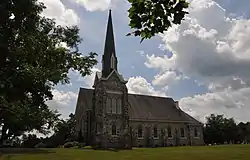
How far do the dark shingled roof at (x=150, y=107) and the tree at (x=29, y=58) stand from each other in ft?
139

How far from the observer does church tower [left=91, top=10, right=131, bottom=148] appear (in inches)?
1977

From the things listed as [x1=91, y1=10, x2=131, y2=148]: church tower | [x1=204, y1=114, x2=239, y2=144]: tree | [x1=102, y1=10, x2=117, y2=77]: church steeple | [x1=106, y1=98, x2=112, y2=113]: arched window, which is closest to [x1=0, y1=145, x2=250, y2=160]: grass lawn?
[x1=91, y1=10, x2=131, y2=148]: church tower

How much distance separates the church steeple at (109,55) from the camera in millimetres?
53469

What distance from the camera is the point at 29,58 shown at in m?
10.4

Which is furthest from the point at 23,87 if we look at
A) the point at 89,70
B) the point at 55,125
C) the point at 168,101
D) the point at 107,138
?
the point at 168,101

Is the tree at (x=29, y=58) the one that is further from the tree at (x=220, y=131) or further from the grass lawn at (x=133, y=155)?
the tree at (x=220, y=131)

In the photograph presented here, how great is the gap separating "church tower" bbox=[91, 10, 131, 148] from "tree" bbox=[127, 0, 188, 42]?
45.1m

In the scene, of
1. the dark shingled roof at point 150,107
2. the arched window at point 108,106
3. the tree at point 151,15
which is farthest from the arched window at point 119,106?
the tree at point 151,15

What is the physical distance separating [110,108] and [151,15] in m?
47.3

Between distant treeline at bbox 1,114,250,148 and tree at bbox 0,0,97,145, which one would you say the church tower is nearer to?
distant treeline at bbox 1,114,250,148

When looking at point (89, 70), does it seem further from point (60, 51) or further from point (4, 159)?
point (4, 159)

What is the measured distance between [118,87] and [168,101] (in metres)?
15.6

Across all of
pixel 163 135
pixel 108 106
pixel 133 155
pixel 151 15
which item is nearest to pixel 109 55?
pixel 108 106

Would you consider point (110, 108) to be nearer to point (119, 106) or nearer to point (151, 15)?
point (119, 106)
